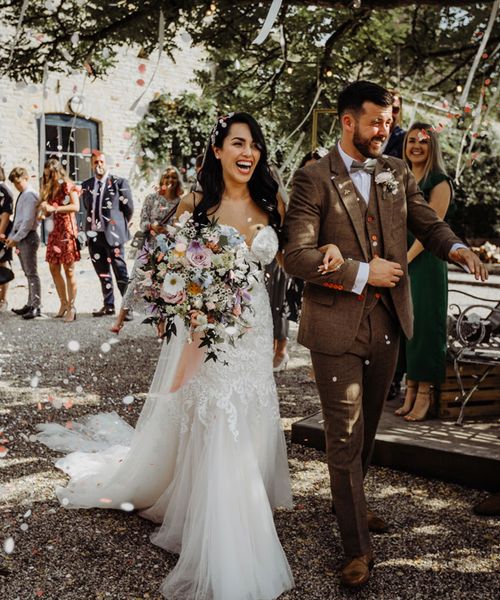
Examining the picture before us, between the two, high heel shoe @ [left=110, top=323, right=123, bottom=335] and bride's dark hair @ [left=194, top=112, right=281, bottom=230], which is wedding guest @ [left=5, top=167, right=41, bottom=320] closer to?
high heel shoe @ [left=110, top=323, right=123, bottom=335]

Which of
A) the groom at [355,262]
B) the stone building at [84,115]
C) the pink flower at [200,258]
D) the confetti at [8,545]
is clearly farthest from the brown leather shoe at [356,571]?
the stone building at [84,115]

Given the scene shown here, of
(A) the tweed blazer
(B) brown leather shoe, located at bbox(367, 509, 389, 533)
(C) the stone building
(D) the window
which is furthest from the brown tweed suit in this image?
(D) the window

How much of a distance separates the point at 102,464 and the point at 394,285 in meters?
2.13

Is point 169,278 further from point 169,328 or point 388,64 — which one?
point 388,64

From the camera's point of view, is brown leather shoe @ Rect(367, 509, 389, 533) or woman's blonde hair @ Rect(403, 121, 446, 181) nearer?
brown leather shoe @ Rect(367, 509, 389, 533)

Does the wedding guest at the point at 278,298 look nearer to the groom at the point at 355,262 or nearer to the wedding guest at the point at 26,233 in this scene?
the groom at the point at 355,262

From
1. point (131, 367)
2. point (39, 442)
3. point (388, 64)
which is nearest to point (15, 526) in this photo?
point (39, 442)

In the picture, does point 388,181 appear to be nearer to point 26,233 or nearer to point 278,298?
point 278,298

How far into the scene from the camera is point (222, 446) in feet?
9.53

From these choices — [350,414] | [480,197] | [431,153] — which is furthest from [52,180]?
[480,197]

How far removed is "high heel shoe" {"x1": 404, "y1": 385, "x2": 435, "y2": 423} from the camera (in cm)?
462

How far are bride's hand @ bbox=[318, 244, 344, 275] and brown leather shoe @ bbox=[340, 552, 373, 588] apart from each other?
47.7 inches

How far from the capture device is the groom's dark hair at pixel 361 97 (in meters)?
2.76

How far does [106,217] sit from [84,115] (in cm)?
623
